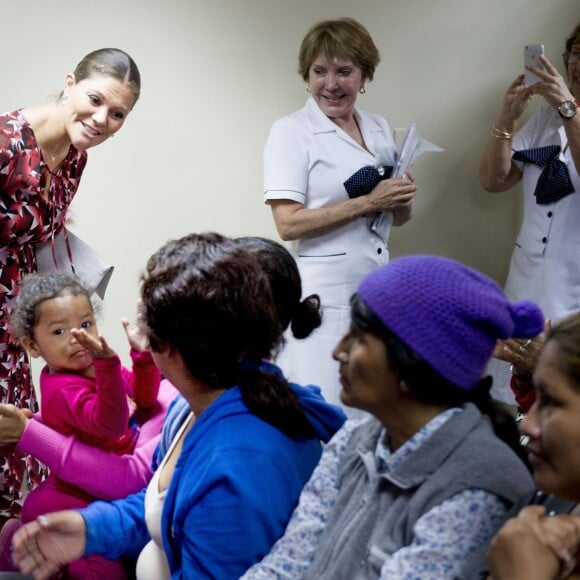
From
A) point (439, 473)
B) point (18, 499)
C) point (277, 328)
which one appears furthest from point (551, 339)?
point (18, 499)

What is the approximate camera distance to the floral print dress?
2.30 metres

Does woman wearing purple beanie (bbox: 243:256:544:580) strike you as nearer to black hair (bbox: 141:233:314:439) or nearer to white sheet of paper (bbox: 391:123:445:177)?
black hair (bbox: 141:233:314:439)

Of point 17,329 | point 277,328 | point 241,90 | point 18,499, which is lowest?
point 18,499

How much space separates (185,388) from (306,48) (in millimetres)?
1743

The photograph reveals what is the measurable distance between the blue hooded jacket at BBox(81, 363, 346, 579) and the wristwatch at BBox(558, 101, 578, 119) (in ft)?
5.46

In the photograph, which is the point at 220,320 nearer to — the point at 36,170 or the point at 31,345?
the point at 31,345

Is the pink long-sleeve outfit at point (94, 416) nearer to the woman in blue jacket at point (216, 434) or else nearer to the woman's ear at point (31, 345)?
the woman's ear at point (31, 345)

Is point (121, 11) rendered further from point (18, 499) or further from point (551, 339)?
point (551, 339)

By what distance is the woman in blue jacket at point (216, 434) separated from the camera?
1.31m

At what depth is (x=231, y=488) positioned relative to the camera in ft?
4.26

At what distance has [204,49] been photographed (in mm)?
3369

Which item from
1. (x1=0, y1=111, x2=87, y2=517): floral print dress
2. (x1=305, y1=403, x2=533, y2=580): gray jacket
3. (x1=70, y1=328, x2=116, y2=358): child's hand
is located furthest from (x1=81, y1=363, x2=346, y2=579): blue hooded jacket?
(x1=0, y1=111, x2=87, y2=517): floral print dress

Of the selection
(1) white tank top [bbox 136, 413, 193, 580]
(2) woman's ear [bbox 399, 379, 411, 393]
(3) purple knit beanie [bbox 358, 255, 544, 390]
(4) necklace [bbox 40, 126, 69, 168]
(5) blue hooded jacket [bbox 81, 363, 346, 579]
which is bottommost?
(1) white tank top [bbox 136, 413, 193, 580]

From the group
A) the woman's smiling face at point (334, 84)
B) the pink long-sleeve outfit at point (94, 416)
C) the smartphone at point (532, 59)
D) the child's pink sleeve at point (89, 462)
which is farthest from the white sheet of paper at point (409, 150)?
the child's pink sleeve at point (89, 462)
